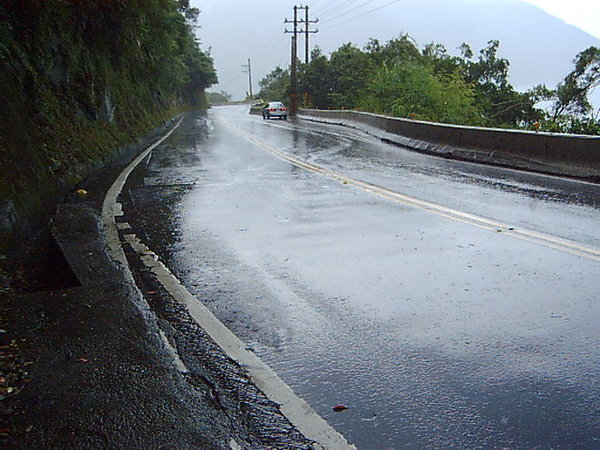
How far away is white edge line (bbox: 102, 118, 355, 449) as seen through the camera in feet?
9.29

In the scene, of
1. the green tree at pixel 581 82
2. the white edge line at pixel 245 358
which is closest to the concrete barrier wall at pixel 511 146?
the white edge line at pixel 245 358

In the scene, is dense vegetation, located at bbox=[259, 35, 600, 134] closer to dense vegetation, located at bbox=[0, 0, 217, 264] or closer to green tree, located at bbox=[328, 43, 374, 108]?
green tree, located at bbox=[328, 43, 374, 108]

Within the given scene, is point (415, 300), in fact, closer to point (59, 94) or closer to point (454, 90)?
point (59, 94)

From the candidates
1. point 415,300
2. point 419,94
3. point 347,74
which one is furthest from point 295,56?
point 415,300

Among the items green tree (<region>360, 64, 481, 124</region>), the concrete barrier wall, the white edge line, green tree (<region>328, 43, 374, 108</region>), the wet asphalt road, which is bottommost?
the white edge line

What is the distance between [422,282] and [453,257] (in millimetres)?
907

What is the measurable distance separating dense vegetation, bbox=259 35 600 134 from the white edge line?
40.1 feet

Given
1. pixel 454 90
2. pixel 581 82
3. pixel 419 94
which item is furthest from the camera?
pixel 454 90

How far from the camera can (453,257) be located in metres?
5.82

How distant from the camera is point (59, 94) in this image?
1403 cm

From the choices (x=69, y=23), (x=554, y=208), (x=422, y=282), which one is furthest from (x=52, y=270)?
(x=69, y=23)

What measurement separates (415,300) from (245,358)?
167 centimetres

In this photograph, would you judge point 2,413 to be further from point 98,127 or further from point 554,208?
point 98,127

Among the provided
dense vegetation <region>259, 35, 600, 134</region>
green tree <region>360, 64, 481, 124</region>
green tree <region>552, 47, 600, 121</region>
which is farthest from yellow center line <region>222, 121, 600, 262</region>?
green tree <region>552, 47, 600, 121</region>
